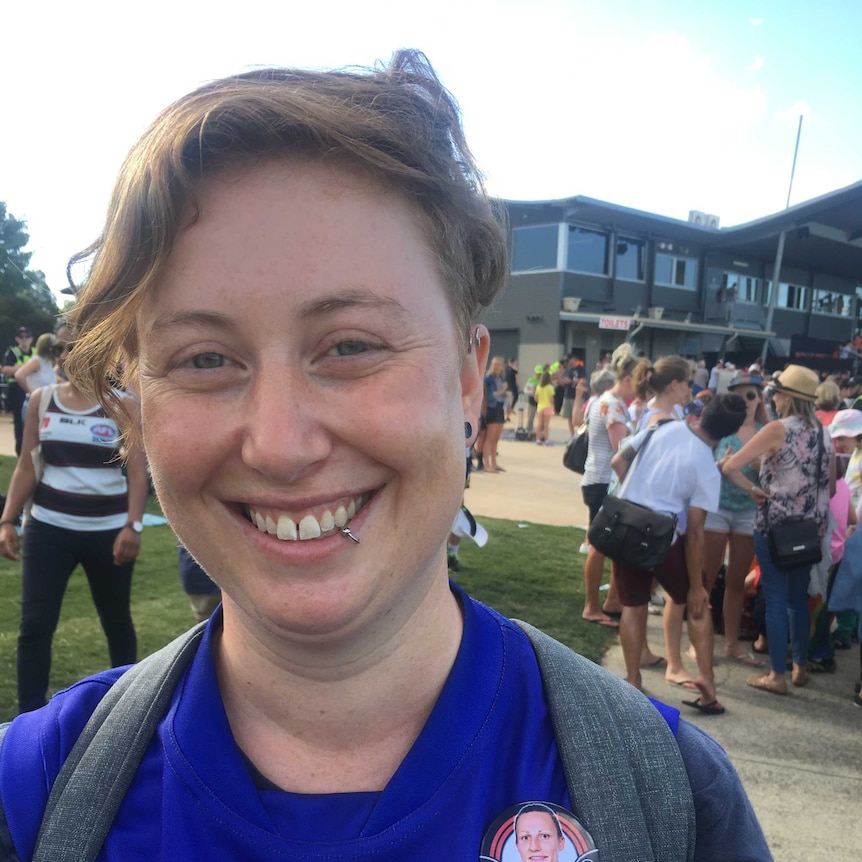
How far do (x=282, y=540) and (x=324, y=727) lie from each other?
31 cm

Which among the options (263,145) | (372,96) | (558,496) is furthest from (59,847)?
(558,496)

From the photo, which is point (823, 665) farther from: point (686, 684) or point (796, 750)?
point (796, 750)

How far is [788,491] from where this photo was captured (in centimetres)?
439

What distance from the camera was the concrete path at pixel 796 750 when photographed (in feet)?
10.2

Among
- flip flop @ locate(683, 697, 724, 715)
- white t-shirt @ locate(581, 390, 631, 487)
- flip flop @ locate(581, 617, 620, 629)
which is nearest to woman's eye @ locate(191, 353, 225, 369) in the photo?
flip flop @ locate(683, 697, 724, 715)

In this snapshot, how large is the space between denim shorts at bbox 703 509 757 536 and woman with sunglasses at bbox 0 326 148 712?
3.64 metres

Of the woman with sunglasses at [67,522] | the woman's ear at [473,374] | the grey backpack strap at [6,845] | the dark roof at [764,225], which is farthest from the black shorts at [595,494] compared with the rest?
the dark roof at [764,225]

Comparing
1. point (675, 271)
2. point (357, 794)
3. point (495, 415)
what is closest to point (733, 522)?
point (357, 794)

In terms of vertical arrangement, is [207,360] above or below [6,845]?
above

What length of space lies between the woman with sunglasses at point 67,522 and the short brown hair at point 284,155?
2497 millimetres

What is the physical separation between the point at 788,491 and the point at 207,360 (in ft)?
14.0

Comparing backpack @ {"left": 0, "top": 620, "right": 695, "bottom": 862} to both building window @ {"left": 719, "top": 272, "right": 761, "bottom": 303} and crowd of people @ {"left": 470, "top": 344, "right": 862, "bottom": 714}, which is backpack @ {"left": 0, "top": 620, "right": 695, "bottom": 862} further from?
building window @ {"left": 719, "top": 272, "right": 761, "bottom": 303}

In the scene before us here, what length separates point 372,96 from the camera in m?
1.01

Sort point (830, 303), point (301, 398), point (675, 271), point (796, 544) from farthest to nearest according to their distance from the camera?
point (830, 303)
point (675, 271)
point (796, 544)
point (301, 398)
